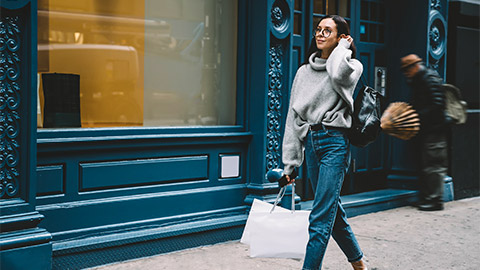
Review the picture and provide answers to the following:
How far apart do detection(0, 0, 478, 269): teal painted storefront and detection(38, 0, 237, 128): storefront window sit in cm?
21

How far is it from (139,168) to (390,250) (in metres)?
2.60

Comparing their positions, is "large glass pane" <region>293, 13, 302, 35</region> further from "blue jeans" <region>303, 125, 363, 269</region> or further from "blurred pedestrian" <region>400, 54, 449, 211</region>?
"blue jeans" <region>303, 125, 363, 269</region>

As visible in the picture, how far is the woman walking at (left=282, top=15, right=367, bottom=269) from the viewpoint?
3975 millimetres

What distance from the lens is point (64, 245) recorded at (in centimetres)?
477

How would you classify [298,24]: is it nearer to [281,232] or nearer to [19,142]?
[281,232]

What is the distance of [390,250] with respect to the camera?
583cm

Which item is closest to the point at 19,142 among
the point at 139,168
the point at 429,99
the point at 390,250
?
the point at 139,168

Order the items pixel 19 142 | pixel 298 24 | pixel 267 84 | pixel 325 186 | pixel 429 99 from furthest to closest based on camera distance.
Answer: pixel 429 99
pixel 298 24
pixel 267 84
pixel 19 142
pixel 325 186

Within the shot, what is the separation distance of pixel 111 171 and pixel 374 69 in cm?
459

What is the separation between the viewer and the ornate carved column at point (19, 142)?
429cm

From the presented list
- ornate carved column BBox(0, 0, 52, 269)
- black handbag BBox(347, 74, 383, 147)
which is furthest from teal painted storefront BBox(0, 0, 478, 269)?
black handbag BBox(347, 74, 383, 147)

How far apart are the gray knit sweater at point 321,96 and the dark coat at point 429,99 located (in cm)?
388

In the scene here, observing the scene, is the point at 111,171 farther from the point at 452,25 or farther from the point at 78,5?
the point at 452,25

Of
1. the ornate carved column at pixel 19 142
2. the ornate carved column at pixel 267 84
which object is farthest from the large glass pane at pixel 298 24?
the ornate carved column at pixel 19 142
